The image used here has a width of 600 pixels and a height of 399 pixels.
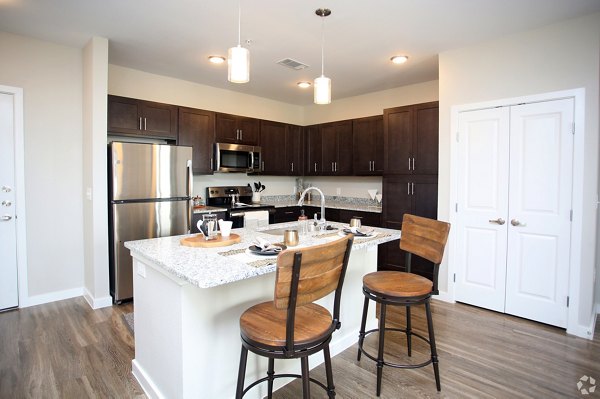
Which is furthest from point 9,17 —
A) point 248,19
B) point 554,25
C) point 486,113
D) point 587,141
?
point 587,141

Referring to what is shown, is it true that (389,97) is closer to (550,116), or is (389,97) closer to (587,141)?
(550,116)

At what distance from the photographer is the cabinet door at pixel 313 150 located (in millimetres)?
5789

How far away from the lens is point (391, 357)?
98.8 inches

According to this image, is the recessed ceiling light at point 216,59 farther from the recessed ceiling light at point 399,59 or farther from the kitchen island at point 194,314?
the kitchen island at point 194,314

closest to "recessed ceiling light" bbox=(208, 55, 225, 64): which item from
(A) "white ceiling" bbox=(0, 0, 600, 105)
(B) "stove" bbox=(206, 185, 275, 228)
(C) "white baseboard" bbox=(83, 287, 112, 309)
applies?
(A) "white ceiling" bbox=(0, 0, 600, 105)

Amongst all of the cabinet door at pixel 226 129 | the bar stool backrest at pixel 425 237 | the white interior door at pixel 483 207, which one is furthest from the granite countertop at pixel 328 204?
the bar stool backrest at pixel 425 237

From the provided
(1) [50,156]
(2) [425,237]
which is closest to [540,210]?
(2) [425,237]

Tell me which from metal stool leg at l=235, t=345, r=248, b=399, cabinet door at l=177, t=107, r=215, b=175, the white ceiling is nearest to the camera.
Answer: metal stool leg at l=235, t=345, r=248, b=399

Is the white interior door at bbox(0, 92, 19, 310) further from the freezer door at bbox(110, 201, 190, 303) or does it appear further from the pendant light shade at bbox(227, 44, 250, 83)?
the pendant light shade at bbox(227, 44, 250, 83)

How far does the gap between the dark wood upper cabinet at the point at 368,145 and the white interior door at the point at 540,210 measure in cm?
188

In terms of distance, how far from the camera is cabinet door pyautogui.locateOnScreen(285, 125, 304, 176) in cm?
579

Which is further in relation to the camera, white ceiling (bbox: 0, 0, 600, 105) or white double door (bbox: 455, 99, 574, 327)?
white double door (bbox: 455, 99, 574, 327)

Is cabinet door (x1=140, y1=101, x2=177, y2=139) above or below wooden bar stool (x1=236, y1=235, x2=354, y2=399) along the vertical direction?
above

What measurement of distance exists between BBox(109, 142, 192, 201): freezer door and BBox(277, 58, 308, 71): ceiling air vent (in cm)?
154
